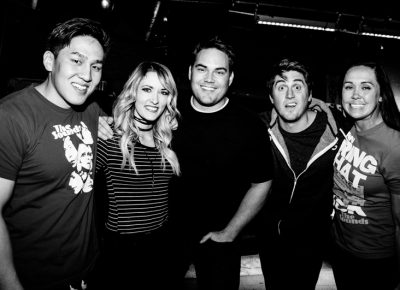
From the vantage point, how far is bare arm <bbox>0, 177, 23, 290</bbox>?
→ 1.19 metres

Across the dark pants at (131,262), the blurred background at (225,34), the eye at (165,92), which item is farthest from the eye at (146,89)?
the blurred background at (225,34)

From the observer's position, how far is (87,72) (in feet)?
5.21

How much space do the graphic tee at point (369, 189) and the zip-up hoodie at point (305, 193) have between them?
5.4 inches

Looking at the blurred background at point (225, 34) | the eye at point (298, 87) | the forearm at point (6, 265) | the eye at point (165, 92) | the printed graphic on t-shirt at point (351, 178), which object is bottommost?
the forearm at point (6, 265)

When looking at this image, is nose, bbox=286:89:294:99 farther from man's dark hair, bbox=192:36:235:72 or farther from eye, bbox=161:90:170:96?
eye, bbox=161:90:170:96

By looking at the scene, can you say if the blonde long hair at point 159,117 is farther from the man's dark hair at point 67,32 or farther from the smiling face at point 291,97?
the smiling face at point 291,97

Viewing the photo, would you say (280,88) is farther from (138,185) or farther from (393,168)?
(138,185)

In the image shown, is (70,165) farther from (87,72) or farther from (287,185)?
(287,185)

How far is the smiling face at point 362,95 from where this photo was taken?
77.9 inches

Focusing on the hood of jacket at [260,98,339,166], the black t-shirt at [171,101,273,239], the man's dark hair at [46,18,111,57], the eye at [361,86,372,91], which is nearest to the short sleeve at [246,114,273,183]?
the black t-shirt at [171,101,273,239]

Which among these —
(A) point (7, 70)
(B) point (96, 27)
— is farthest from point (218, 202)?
(A) point (7, 70)

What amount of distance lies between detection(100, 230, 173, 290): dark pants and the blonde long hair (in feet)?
1.94

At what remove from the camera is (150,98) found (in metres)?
2.05

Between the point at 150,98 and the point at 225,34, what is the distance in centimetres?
549
